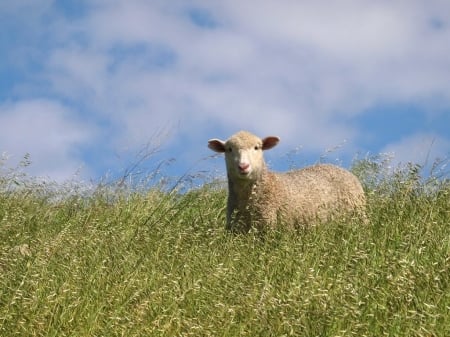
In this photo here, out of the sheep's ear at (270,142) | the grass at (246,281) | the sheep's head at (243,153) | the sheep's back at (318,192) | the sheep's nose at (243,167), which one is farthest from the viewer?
the sheep's ear at (270,142)

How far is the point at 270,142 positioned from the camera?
10.4m

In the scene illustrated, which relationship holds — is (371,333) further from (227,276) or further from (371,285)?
(227,276)

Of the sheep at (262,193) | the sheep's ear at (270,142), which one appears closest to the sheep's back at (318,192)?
the sheep at (262,193)

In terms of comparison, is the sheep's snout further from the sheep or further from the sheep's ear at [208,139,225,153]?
the sheep's ear at [208,139,225,153]

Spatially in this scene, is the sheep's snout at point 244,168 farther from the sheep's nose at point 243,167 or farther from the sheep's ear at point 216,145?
the sheep's ear at point 216,145

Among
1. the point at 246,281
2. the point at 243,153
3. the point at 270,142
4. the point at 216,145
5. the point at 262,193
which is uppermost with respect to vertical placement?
the point at 270,142

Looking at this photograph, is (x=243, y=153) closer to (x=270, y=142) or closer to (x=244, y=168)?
(x=244, y=168)

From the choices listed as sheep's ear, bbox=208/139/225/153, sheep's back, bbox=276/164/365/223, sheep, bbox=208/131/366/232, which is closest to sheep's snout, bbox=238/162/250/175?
sheep, bbox=208/131/366/232

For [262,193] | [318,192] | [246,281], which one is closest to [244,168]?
[262,193]

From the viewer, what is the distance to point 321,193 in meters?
10.4

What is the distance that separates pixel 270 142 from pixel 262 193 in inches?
30.8

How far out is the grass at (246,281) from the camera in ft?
17.2

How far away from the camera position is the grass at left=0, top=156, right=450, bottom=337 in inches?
207

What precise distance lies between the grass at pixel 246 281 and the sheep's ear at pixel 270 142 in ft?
4.03
